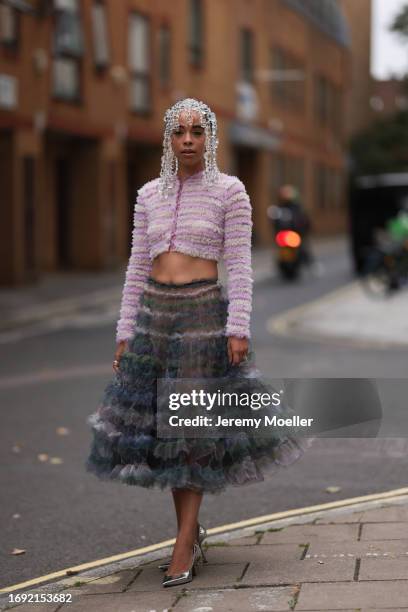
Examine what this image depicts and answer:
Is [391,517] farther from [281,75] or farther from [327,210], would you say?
[327,210]

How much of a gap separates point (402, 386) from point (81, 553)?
18.2ft

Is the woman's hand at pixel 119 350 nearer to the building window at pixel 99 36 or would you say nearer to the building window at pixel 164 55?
the building window at pixel 99 36

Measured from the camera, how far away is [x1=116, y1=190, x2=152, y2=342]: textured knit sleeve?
5305 mm

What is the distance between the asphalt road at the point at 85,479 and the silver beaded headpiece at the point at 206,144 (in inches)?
68.0

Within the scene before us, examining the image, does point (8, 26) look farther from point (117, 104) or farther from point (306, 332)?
point (306, 332)

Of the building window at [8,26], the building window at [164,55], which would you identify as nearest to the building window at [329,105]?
the building window at [164,55]

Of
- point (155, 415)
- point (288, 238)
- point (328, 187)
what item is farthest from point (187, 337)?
point (328, 187)

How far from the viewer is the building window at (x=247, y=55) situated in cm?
4078

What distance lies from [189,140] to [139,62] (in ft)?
86.2

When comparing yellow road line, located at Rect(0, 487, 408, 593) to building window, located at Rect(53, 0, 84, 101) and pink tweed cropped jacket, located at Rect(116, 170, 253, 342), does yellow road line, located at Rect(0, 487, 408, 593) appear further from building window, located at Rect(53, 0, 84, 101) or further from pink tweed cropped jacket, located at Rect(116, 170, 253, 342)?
building window, located at Rect(53, 0, 84, 101)

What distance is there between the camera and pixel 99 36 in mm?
28016

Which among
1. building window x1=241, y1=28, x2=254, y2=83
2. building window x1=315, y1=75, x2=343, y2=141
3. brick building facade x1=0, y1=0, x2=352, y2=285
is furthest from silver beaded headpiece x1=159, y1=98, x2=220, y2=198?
building window x1=315, y1=75, x2=343, y2=141

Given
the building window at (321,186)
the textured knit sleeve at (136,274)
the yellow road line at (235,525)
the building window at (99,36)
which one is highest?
the building window at (99,36)

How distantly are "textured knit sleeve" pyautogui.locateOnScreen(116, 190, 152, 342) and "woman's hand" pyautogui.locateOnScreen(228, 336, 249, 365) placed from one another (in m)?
0.45
